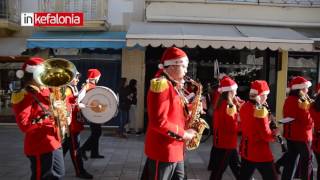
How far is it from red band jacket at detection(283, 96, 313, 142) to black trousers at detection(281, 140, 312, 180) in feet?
0.29

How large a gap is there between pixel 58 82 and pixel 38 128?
545mm

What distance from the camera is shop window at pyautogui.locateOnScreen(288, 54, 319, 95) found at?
46.3 feet

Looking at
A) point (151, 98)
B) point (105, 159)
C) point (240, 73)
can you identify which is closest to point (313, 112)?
point (151, 98)

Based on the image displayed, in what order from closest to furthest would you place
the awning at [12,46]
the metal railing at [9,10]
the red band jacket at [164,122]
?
the red band jacket at [164,122], the metal railing at [9,10], the awning at [12,46]

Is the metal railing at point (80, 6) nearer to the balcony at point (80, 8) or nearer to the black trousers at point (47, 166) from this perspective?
the balcony at point (80, 8)

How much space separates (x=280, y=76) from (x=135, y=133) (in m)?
4.44

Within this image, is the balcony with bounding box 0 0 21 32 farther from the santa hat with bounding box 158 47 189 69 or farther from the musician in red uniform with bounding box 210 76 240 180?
the santa hat with bounding box 158 47 189 69

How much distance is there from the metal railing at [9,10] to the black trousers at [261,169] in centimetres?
1032

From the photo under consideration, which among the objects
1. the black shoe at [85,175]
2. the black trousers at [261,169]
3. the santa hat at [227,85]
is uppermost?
the santa hat at [227,85]

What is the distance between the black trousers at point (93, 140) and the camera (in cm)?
876

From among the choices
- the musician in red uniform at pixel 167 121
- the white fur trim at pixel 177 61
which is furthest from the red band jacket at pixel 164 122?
A: the white fur trim at pixel 177 61

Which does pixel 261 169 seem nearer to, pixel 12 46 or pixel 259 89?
pixel 259 89

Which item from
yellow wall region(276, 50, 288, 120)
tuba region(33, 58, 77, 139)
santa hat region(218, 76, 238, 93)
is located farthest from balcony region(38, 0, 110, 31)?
tuba region(33, 58, 77, 139)

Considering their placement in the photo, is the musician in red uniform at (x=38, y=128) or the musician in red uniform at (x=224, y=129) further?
the musician in red uniform at (x=224, y=129)
